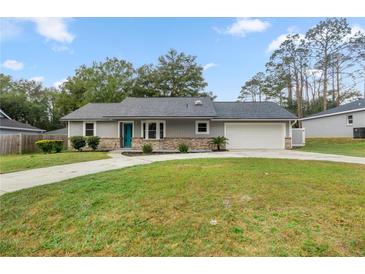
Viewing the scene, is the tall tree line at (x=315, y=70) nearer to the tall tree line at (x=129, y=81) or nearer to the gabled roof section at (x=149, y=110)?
the tall tree line at (x=129, y=81)

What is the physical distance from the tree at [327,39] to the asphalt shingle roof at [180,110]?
46.1 feet

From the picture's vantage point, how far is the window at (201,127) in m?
16.9

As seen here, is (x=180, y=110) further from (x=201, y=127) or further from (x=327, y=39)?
(x=327, y=39)

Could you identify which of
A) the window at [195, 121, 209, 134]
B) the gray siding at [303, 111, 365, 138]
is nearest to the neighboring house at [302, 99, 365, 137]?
the gray siding at [303, 111, 365, 138]

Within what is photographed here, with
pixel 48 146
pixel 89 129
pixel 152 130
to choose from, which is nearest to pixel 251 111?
pixel 152 130

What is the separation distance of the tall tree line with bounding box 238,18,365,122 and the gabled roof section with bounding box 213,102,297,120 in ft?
46.6

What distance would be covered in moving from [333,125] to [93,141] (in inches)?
868

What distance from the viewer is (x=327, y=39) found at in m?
26.4

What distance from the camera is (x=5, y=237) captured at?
3516mm

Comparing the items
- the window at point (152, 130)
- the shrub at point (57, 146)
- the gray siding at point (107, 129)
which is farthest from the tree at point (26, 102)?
the window at point (152, 130)

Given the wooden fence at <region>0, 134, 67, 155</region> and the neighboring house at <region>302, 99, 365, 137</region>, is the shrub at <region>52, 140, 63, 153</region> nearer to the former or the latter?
the wooden fence at <region>0, 134, 67, 155</region>

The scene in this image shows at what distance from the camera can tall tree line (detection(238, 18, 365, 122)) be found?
26.0 metres

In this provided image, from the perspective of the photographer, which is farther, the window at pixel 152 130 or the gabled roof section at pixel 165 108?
the window at pixel 152 130
